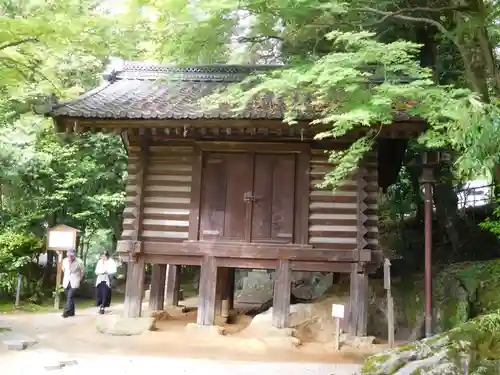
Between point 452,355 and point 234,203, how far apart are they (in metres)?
7.19

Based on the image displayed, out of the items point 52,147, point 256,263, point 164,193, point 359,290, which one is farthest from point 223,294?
point 52,147

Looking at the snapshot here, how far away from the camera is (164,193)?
1190cm

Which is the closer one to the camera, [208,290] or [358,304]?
[358,304]

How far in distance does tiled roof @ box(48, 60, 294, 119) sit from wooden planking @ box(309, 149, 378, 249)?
2.41 metres

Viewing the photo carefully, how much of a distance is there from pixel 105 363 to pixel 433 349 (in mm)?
5762

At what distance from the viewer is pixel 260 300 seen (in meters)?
19.4

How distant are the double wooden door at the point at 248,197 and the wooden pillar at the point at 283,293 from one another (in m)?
0.62

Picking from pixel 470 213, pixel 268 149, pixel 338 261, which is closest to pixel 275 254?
pixel 338 261

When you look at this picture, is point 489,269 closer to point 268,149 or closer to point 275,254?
point 275,254

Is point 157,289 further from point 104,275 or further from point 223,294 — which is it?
point 223,294

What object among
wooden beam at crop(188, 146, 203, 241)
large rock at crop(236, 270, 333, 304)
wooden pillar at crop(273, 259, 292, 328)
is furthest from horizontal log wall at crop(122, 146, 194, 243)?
large rock at crop(236, 270, 333, 304)

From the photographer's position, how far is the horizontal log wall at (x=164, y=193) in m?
11.8

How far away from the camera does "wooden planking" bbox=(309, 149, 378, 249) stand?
444 inches

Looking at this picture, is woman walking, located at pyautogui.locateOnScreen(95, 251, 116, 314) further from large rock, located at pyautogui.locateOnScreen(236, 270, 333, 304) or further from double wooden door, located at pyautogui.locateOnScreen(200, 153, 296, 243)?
large rock, located at pyautogui.locateOnScreen(236, 270, 333, 304)
